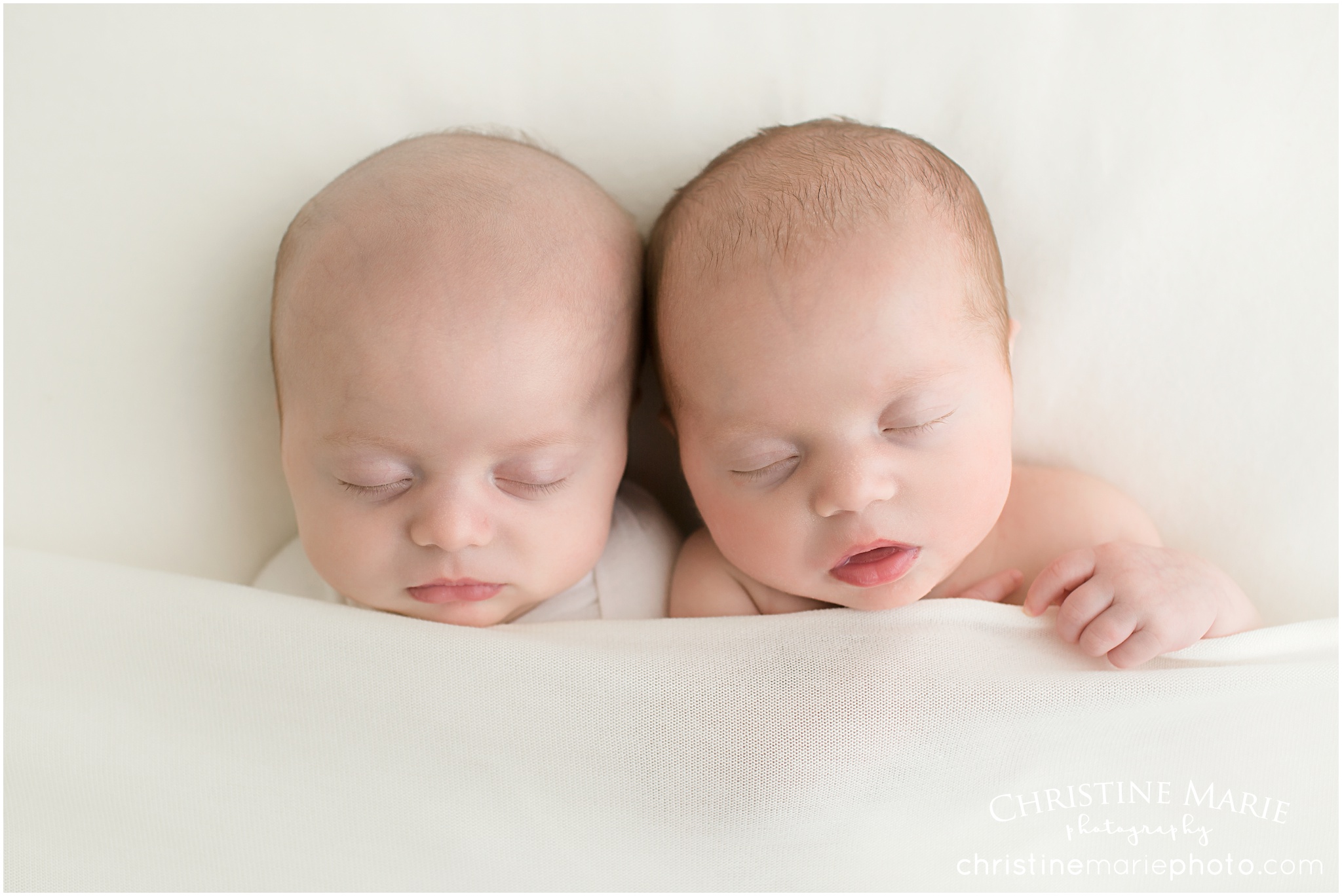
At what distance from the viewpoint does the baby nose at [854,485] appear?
1025mm

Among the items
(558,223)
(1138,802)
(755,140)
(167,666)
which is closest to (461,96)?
(558,223)

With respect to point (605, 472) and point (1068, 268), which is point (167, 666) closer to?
point (605, 472)

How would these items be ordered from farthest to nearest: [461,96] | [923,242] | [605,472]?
1. [461,96]
2. [605,472]
3. [923,242]

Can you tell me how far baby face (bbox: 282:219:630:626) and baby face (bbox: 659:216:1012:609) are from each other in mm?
162

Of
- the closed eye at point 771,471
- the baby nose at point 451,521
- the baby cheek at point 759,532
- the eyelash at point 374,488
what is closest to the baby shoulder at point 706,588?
the baby cheek at point 759,532

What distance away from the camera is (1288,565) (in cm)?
130

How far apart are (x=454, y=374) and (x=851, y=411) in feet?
1.57

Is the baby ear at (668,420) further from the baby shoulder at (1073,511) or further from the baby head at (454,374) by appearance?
the baby shoulder at (1073,511)

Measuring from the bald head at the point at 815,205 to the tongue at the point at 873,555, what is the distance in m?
0.31

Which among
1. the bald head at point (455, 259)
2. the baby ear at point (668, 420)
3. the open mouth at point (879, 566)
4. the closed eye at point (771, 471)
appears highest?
the bald head at point (455, 259)

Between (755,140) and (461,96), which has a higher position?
(461,96)

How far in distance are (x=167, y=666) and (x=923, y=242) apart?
110 centimetres

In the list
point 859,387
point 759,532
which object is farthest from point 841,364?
point 759,532

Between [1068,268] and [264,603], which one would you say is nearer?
[264,603]
